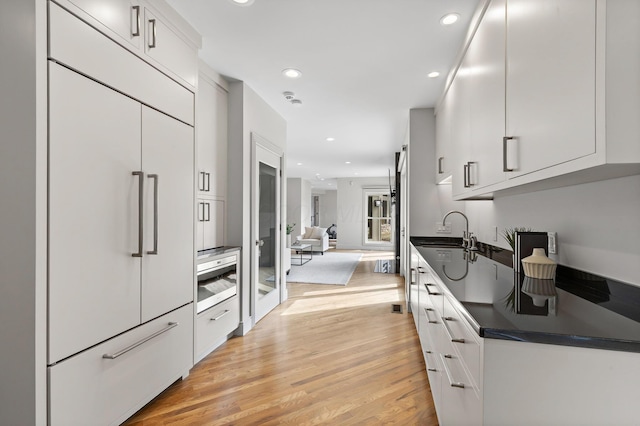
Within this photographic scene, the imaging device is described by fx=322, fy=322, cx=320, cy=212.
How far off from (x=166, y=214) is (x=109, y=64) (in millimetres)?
894

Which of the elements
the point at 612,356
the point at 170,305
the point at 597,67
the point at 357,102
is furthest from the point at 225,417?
the point at 357,102

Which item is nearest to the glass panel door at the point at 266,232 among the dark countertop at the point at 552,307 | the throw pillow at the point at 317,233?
the dark countertop at the point at 552,307

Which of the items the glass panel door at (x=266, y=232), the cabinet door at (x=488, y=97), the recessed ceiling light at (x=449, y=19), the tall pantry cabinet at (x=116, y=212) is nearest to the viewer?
the tall pantry cabinet at (x=116, y=212)

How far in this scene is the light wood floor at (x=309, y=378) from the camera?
1.97 metres

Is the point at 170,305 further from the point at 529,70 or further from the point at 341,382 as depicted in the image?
the point at 529,70

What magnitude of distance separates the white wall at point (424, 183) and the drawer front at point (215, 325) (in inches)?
91.4

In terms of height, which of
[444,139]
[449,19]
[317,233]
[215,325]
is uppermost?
[449,19]

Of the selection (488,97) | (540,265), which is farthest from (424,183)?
(540,265)

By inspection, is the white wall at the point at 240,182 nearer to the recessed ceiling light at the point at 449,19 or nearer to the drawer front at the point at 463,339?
the recessed ceiling light at the point at 449,19

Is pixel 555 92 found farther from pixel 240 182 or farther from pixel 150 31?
pixel 240 182

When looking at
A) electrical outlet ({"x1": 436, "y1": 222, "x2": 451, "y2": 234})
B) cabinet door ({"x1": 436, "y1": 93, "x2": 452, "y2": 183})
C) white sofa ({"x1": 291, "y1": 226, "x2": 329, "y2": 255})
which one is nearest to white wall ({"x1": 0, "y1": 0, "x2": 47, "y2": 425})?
cabinet door ({"x1": 436, "y1": 93, "x2": 452, "y2": 183})

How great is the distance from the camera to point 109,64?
1.66 metres

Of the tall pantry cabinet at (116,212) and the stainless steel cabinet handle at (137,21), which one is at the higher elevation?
the stainless steel cabinet handle at (137,21)

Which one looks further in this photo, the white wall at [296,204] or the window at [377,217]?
the white wall at [296,204]
